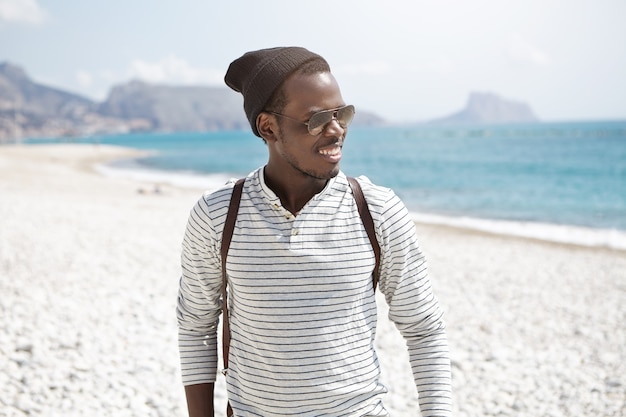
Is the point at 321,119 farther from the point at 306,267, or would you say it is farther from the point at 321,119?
the point at 306,267

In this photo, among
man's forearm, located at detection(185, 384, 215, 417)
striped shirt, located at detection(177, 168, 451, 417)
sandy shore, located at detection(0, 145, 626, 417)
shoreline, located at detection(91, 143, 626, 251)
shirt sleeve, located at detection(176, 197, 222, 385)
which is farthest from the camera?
shoreline, located at detection(91, 143, 626, 251)

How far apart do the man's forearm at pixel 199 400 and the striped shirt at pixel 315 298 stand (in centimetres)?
14

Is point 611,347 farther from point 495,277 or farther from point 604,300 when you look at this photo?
point 495,277

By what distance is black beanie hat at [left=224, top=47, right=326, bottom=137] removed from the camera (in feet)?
5.96

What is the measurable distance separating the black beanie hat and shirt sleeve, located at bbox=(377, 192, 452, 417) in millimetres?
503

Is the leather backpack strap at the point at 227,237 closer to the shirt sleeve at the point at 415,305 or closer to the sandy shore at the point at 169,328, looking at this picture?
the shirt sleeve at the point at 415,305

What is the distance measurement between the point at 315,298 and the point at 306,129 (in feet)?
1.72

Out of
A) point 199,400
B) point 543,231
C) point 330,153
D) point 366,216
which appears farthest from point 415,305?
point 543,231

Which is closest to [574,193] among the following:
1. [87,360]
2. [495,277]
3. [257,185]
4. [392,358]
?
[495,277]

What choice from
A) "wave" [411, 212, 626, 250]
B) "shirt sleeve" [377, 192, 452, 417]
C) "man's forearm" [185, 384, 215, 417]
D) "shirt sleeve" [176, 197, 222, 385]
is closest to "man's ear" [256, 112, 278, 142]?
"shirt sleeve" [176, 197, 222, 385]

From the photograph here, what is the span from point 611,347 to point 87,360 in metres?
5.93

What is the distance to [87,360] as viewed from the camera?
5484mm

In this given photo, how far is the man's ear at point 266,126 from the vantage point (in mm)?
1931

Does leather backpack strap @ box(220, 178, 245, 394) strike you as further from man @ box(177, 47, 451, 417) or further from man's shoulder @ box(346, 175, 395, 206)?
man's shoulder @ box(346, 175, 395, 206)
